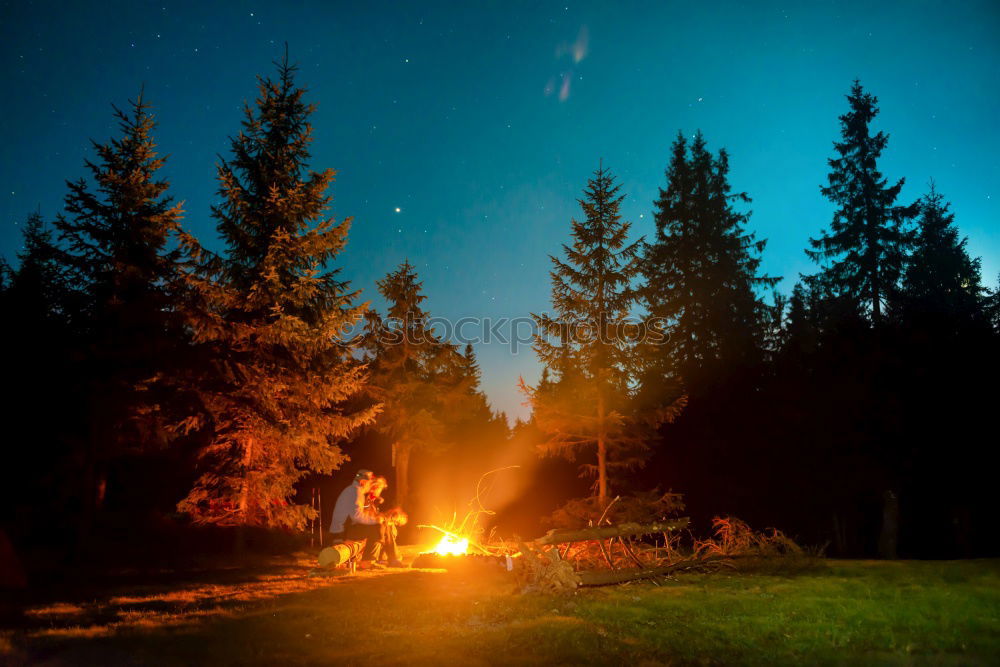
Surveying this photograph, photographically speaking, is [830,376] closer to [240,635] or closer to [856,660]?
[856,660]

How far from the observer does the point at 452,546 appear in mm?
13828

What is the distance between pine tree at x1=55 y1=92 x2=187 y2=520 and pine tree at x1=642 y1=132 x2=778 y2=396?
66.4 ft

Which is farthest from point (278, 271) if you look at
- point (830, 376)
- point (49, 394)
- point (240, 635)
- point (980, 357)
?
point (980, 357)

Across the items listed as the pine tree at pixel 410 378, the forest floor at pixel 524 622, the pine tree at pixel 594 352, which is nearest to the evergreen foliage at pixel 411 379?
the pine tree at pixel 410 378

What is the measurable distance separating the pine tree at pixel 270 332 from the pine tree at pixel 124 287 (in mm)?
1166

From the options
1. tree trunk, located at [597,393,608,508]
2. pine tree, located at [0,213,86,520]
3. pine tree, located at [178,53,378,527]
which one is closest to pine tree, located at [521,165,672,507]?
tree trunk, located at [597,393,608,508]

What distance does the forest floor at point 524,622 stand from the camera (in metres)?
5.98

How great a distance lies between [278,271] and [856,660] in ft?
46.8

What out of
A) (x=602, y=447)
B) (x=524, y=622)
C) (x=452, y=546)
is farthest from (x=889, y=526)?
(x=524, y=622)

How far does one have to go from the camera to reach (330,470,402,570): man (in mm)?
12539

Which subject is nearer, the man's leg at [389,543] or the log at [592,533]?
the log at [592,533]

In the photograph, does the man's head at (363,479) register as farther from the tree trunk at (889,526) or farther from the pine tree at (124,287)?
the tree trunk at (889,526)

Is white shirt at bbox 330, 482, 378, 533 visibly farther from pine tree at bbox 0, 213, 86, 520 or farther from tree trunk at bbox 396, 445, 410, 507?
tree trunk at bbox 396, 445, 410, 507

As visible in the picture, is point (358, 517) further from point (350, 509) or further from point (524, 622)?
point (524, 622)
